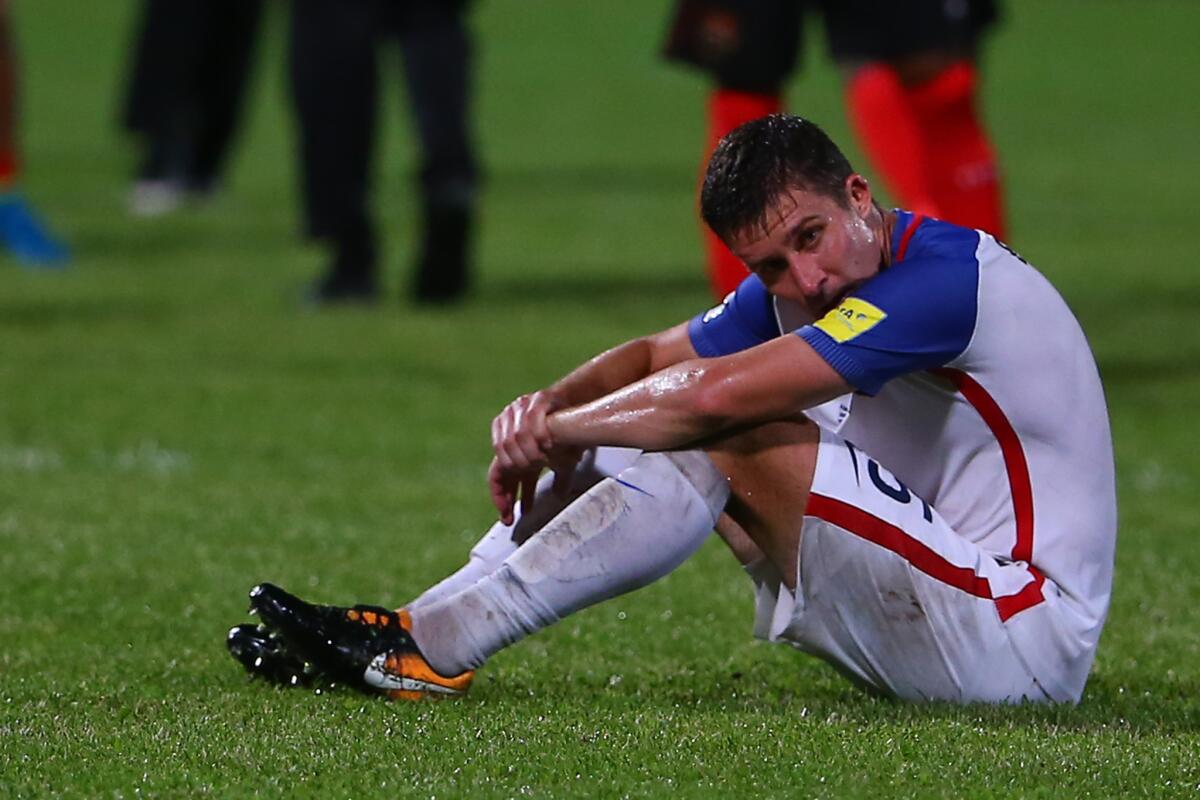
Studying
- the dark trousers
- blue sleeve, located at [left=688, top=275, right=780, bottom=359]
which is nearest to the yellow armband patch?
blue sleeve, located at [left=688, top=275, right=780, bottom=359]

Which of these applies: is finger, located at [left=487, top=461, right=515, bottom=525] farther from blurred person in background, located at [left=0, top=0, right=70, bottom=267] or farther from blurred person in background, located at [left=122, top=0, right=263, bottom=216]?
blurred person in background, located at [left=122, top=0, right=263, bottom=216]

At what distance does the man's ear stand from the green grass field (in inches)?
27.8

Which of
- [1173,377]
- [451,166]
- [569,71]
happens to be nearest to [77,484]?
[451,166]

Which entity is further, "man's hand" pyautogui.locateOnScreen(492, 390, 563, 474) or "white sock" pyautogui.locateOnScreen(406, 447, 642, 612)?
"white sock" pyautogui.locateOnScreen(406, 447, 642, 612)

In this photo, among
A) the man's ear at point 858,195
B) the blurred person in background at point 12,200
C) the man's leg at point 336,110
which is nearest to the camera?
the man's ear at point 858,195

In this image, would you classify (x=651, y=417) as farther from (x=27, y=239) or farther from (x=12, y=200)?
(x=27, y=239)

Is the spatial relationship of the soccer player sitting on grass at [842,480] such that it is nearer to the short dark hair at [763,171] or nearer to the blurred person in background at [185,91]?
the short dark hair at [763,171]

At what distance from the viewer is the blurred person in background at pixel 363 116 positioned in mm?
7441

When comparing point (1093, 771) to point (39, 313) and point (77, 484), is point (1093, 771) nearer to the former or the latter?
point (77, 484)

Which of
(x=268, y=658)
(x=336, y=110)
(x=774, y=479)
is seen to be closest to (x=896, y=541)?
(x=774, y=479)

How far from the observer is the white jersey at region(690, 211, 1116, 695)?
301 centimetres

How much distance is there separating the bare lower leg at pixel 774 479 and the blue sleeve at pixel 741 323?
39 centimetres

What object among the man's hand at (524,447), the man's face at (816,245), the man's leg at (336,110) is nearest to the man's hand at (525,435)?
the man's hand at (524,447)

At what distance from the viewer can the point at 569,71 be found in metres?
17.7
